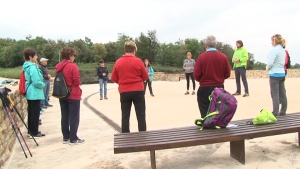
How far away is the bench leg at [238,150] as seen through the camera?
3891 mm

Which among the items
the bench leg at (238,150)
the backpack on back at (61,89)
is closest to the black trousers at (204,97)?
the bench leg at (238,150)

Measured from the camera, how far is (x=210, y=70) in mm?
4719

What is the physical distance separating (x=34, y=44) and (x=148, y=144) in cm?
6837

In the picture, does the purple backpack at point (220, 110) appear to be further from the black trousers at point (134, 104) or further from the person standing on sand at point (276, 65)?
the person standing on sand at point (276, 65)

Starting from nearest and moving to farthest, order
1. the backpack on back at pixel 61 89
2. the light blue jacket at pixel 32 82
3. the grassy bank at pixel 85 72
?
the backpack on back at pixel 61 89
the light blue jacket at pixel 32 82
the grassy bank at pixel 85 72

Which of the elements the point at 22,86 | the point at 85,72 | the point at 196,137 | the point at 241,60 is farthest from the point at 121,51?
the point at 196,137

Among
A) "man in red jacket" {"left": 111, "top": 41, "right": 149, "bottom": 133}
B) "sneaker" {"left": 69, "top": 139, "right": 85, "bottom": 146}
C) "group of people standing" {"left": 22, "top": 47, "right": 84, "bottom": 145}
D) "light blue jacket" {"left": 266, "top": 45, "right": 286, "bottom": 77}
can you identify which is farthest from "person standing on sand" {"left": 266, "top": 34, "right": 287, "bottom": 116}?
"sneaker" {"left": 69, "top": 139, "right": 85, "bottom": 146}

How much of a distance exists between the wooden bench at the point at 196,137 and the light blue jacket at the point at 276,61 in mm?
1883

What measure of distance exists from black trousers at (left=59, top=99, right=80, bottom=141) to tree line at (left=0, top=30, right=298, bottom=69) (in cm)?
4189

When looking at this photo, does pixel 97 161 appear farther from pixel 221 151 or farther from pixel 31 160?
pixel 221 151

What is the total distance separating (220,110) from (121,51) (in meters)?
48.6

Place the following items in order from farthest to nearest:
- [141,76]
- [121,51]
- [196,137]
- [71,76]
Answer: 1. [121,51]
2. [71,76]
3. [141,76]
4. [196,137]

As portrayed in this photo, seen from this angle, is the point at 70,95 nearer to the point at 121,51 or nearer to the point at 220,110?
the point at 220,110

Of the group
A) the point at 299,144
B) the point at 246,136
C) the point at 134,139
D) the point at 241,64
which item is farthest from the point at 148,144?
the point at 241,64
